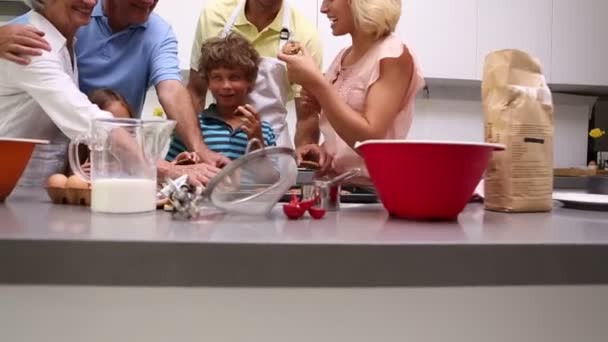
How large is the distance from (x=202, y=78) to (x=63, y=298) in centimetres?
111

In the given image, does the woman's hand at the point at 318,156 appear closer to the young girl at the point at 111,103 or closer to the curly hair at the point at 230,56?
the curly hair at the point at 230,56

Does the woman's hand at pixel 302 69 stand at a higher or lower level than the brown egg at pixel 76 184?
higher

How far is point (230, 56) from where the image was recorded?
1.45 m

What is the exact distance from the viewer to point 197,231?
1.92 feet

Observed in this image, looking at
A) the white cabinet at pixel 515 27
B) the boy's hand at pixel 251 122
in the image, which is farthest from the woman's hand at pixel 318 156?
the white cabinet at pixel 515 27

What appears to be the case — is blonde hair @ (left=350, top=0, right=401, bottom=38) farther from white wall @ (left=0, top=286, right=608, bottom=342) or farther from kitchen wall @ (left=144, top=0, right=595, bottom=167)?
kitchen wall @ (left=144, top=0, right=595, bottom=167)

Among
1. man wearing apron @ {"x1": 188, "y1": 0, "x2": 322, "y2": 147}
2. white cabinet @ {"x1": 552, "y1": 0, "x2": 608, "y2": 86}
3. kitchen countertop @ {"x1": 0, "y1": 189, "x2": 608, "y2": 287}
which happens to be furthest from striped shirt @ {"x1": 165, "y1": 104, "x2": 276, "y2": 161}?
white cabinet @ {"x1": 552, "y1": 0, "x2": 608, "y2": 86}

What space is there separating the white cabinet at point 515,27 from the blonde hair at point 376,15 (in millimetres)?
1482

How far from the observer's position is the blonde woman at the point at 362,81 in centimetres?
96

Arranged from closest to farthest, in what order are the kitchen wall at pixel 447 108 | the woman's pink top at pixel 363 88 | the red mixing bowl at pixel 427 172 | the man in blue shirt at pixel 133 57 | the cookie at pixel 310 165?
Answer: the red mixing bowl at pixel 427 172, the woman's pink top at pixel 363 88, the cookie at pixel 310 165, the man in blue shirt at pixel 133 57, the kitchen wall at pixel 447 108

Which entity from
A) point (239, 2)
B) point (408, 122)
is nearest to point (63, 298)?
point (408, 122)

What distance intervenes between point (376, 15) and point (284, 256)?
68 centimetres

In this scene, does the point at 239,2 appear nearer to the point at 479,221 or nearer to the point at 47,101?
the point at 47,101

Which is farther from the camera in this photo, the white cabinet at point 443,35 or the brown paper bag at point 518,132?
the white cabinet at point 443,35
